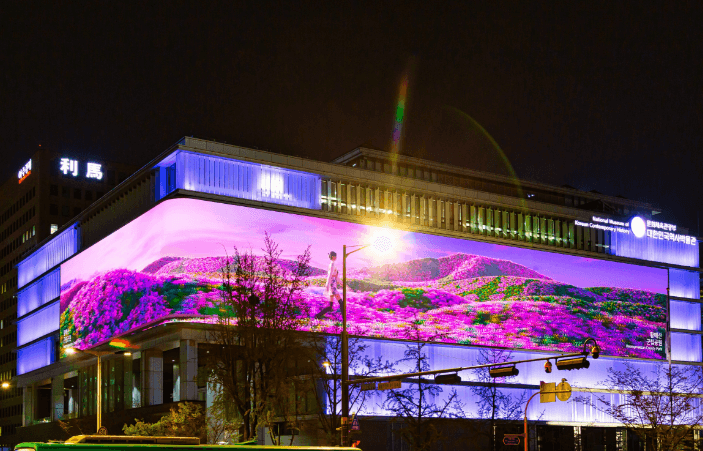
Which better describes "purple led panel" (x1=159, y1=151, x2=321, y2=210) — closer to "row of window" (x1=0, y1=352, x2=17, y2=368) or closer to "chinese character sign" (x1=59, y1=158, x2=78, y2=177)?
"chinese character sign" (x1=59, y1=158, x2=78, y2=177)

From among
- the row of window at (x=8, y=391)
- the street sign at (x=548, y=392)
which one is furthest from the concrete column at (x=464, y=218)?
the row of window at (x=8, y=391)

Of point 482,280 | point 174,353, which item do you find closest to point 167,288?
point 174,353

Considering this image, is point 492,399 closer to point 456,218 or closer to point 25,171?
point 456,218

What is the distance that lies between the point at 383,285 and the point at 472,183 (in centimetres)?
2650

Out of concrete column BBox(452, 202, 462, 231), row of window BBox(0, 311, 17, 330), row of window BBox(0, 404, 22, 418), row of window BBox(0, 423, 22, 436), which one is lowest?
row of window BBox(0, 423, 22, 436)

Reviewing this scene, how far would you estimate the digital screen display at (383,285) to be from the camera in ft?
229

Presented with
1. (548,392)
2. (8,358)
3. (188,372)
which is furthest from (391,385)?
(8,358)

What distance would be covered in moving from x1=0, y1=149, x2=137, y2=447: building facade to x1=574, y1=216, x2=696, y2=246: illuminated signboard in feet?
310

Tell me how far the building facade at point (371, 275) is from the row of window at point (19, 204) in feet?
174

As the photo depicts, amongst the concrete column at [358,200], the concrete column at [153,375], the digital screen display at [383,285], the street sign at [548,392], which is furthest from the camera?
the concrete column at [358,200]

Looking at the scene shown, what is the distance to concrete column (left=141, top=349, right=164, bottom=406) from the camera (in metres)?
74.7

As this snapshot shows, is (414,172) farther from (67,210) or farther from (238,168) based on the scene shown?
(67,210)

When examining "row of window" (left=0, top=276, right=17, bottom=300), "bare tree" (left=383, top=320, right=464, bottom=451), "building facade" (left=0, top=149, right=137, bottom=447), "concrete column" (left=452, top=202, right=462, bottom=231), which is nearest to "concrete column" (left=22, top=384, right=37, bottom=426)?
"building facade" (left=0, top=149, right=137, bottom=447)

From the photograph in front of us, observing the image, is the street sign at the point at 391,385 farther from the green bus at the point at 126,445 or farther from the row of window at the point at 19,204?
the row of window at the point at 19,204
